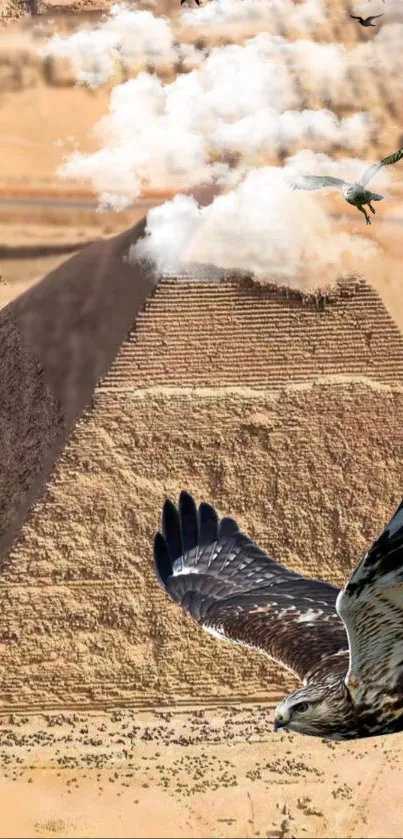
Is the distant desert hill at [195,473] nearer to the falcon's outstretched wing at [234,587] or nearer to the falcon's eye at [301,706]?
the falcon's outstretched wing at [234,587]

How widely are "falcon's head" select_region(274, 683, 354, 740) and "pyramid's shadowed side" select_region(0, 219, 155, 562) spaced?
15.4 m

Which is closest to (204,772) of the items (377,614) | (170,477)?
(170,477)

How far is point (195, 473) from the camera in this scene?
28.8m

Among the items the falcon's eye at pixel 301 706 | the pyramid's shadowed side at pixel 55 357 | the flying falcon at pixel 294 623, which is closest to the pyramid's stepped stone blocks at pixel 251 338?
the pyramid's shadowed side at pixel 55 357

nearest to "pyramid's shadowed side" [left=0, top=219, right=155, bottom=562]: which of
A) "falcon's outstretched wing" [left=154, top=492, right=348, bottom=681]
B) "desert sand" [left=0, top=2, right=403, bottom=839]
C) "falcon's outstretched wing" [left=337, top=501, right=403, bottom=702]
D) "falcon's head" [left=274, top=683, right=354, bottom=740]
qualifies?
"desert sand" [left=0, top=2, right=403, bottom=839]

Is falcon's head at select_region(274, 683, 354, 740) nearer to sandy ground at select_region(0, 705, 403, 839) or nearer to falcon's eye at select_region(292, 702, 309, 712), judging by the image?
falcon's eye at select_region(292, 702, 309, 712)

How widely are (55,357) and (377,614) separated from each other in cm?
1848

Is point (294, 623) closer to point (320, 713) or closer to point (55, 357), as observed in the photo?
point (320, 713)

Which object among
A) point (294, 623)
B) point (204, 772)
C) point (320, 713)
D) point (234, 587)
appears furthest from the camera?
point (204, 772)

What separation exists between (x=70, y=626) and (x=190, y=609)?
1211 centimetres

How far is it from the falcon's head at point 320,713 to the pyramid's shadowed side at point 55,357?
607 inches

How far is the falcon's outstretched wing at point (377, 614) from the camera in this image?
1105 cm

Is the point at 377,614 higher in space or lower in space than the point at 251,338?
lower

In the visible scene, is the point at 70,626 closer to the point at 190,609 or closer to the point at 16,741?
the point at 16,741
